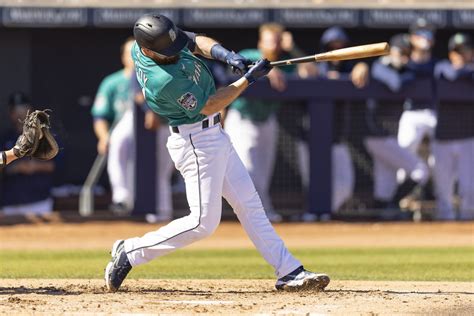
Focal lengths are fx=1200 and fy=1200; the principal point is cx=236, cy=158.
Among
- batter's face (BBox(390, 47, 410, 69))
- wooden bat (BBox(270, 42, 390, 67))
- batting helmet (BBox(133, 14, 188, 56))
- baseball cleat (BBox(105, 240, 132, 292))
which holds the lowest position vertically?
baseball cleat (BBox(105, 240, 132, 292))

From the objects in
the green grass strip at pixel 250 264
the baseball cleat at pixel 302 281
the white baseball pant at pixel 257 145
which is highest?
the white baseball pant at pixel 257 145

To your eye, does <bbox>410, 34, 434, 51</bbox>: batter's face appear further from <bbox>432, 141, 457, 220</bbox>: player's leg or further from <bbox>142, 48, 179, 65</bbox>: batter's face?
<bbox>142, 48, 179, 65</bbox>: batter's face

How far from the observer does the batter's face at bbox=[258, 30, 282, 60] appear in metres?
11.7

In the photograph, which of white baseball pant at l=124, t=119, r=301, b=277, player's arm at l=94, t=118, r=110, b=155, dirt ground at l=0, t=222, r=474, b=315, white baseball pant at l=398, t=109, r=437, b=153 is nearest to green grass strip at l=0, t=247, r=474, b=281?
dirt ground at l=0, t=222, r=474, b=315

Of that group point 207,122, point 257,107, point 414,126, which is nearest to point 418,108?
point 414,126

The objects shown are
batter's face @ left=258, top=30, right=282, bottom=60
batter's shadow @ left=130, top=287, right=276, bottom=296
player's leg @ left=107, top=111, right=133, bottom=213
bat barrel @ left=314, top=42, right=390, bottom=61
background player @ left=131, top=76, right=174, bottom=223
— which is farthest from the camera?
player's leg @ left=107, top=111, right=133, bottom=213

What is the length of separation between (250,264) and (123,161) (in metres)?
3.58

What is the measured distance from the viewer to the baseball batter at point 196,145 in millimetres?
6359

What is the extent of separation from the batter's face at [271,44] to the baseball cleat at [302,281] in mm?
5205

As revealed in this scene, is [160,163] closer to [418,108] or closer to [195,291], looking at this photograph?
[418,108]

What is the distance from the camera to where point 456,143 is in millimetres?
13258

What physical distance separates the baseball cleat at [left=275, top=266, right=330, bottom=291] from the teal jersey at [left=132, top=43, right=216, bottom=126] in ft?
3.41

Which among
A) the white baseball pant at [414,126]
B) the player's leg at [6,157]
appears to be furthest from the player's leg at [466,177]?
the player's leg at [6,157]

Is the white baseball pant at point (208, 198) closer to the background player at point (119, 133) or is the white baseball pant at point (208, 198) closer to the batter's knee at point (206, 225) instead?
the batter's knee at point (206, 225)
